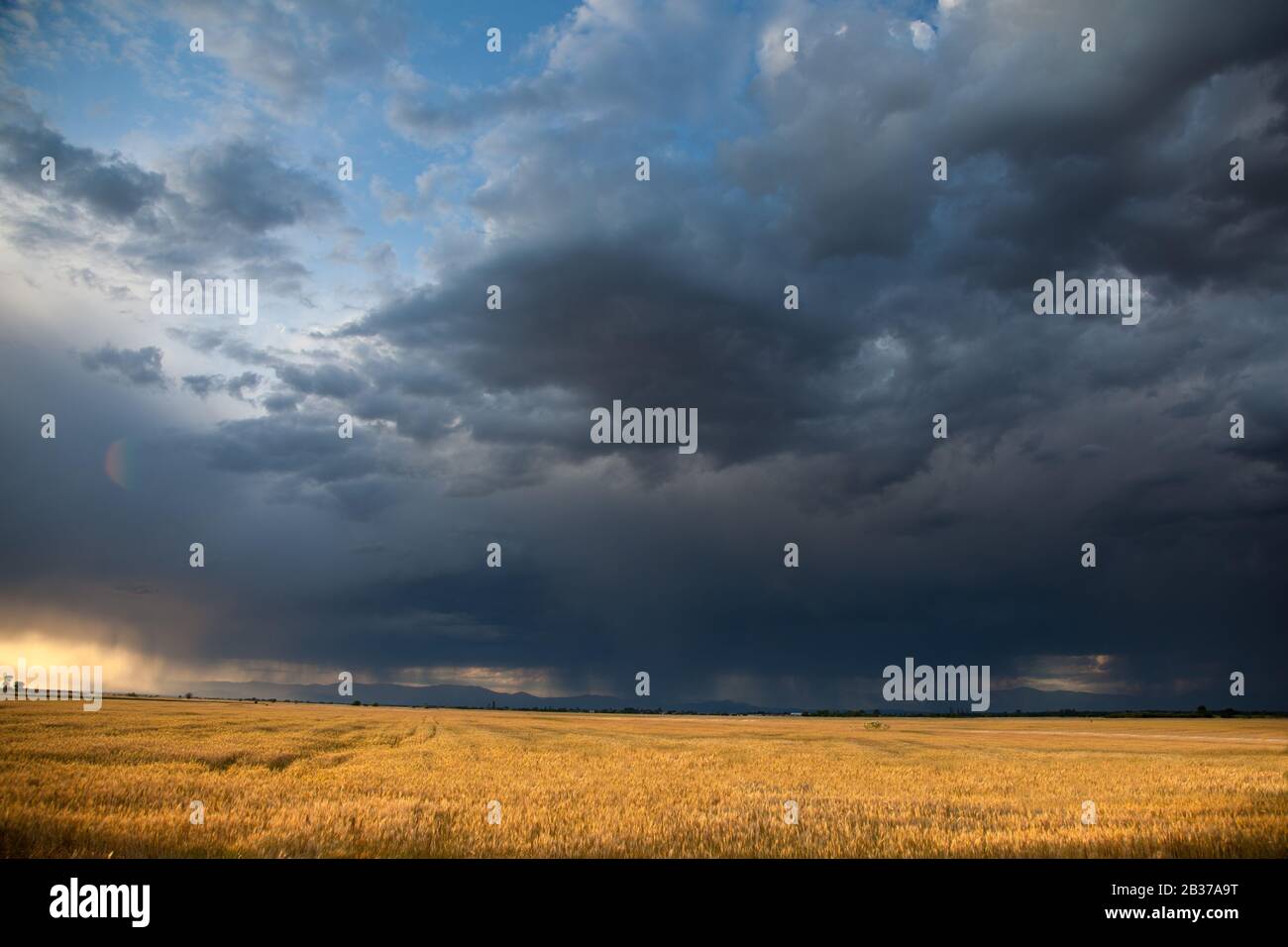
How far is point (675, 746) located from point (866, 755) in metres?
12.6

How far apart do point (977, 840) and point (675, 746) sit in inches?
1416

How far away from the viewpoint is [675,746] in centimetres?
4825

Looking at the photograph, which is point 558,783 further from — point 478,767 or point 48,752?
point 48,752
